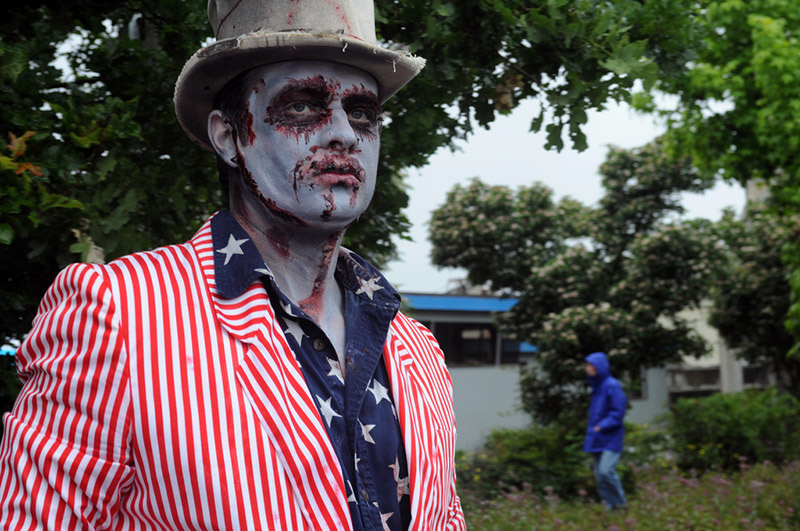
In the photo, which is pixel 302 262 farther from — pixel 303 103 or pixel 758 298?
pixel 758 298

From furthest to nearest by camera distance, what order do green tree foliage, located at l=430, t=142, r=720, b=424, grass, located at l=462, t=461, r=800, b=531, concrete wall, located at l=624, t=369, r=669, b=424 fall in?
concrete wall, located at l=624, t=369, r=669, b=424 → green tree foliage, located at l=430, t=142, r=720, b=424 → grass, located at l=462, t=461, r=800, b=531

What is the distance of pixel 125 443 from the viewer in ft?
5.44

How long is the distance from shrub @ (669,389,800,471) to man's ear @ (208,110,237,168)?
1281 centimetres

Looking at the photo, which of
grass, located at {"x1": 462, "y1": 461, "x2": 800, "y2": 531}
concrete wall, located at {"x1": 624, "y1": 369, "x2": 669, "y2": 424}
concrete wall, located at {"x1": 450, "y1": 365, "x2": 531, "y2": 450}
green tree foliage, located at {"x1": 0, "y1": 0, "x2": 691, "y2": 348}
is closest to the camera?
green tree foliage, located at {"x1": 0, "y1": 0, "x2": 691, "y2": 348}

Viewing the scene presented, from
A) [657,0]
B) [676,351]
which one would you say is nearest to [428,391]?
[657,0]

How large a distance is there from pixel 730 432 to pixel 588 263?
4.05m

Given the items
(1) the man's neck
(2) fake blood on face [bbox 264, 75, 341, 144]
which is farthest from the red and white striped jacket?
(2) fake blood on face [bbox 264, 75, 341, 144]

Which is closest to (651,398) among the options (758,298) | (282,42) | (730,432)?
(758,298)

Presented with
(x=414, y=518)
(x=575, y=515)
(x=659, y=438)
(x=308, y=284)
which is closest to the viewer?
(x=414, y=518)

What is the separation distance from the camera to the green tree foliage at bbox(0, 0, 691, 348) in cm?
337

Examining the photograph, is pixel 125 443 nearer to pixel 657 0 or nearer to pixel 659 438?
pixel 657 0

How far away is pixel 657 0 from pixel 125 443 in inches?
155

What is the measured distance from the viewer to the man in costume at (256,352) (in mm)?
1639

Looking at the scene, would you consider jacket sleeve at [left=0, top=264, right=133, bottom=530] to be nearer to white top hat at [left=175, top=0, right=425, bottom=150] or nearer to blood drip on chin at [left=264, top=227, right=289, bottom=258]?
blood drip on chin at [left=264, top=227, right=289, bottom=258]
